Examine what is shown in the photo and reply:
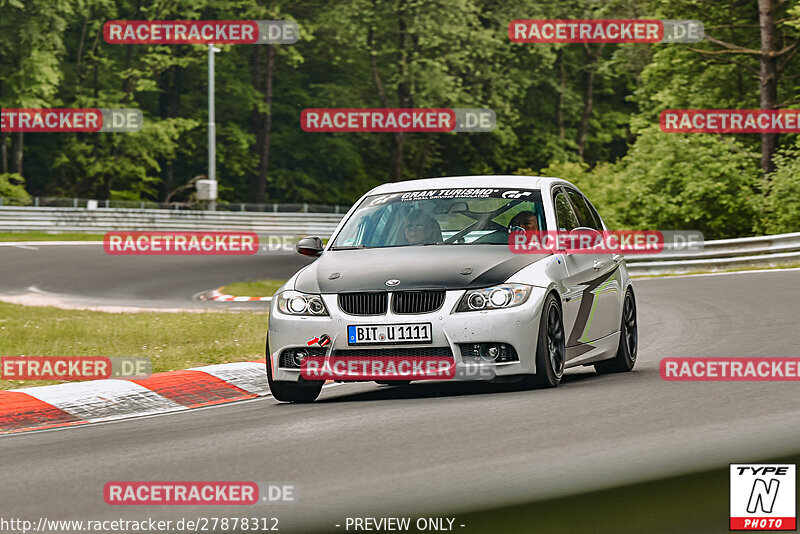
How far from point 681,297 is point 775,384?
386 inches

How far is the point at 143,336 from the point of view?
15492 mm

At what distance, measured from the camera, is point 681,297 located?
18.7m

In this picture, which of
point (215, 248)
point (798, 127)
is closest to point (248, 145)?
point (215, 248)

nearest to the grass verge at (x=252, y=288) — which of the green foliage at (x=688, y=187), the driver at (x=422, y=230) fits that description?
the green foliage at (x=688, y=187)

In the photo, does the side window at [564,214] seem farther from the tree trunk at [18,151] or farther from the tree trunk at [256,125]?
the tree trunk at [256,125]

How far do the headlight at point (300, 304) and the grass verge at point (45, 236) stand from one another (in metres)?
38.1

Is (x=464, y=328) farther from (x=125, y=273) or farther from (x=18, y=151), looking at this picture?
(x=18, y=151)

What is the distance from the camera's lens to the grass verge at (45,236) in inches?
1801

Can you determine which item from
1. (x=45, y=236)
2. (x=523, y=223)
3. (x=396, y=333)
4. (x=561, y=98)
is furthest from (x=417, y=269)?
(x=561, y=98)

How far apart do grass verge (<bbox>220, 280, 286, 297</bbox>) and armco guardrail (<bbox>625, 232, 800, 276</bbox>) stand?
27.1 ft

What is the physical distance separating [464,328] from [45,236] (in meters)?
41.1

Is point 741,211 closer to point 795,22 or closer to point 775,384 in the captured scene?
point 795,22

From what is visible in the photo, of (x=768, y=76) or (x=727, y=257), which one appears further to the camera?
(x=768, y=76)

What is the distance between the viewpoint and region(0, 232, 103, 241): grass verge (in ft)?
150
